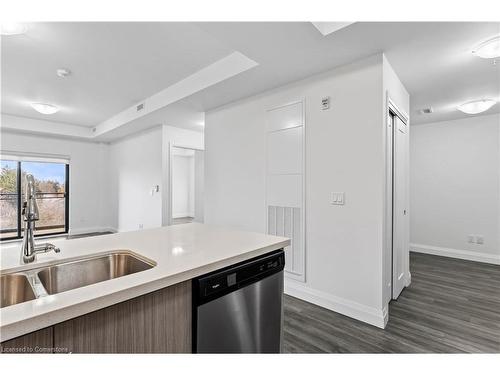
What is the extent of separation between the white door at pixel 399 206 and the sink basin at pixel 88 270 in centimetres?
251

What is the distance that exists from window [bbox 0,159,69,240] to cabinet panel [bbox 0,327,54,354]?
578 cm

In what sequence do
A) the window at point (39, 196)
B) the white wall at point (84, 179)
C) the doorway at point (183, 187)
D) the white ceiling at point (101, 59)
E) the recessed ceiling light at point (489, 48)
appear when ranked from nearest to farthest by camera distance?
the recessed ceiling light at point (489, 48) → the white ceiling at point (101, 59) → the window at point (39, 196) → the white wall at point (84, 179) → the doorway at point (183, 187)

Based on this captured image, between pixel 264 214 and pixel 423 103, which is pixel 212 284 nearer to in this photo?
pixel 264 214

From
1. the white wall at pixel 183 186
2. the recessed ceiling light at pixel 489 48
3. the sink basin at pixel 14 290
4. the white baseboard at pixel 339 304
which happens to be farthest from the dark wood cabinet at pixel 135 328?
the white wall at pixel 183 186

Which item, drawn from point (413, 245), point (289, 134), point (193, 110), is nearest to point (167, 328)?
point (289, 134)

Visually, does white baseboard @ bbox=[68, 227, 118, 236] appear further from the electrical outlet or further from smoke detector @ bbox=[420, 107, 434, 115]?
the electrical outlet

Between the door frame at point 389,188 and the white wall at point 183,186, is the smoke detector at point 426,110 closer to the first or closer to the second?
the door frame at point 389,188

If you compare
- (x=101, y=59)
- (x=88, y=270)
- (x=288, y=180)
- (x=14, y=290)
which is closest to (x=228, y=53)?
(x=101, y=59)

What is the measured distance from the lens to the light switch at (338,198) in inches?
95.3

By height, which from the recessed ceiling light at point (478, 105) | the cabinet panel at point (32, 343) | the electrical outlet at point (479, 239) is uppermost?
the recessed ceiling light at point (478, 105)

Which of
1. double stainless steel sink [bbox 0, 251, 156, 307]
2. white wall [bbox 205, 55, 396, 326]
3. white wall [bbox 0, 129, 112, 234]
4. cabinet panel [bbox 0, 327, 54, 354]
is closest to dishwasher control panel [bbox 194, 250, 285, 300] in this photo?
double stainless steel sink [bbox 0, 251, 156, 307]

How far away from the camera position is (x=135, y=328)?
910 mm
